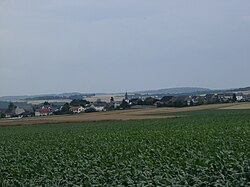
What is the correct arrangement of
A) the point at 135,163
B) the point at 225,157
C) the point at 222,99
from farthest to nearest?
the point at 222,99
the point at 135,163
the point at 225,157

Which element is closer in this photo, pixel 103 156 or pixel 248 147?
pixel 248 147

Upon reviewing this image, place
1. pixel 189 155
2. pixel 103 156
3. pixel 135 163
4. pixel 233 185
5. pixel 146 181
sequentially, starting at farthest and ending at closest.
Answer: pixel 103 156, pixel 189 155, pixel 135 163, pixel 146 181, pixel 233 185

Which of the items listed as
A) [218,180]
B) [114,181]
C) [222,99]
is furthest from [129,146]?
[222,99]

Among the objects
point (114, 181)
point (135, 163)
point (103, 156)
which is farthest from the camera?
point (103, 156)

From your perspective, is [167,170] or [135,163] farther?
[135,163]

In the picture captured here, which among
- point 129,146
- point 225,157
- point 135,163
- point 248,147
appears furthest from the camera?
point 129,146

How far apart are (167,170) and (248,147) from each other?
5.44 m

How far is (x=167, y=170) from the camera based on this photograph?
11867 mm

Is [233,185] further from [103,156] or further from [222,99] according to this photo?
[222,99]

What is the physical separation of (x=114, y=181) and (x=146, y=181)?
1.32 m

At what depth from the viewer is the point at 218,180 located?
9188 mm

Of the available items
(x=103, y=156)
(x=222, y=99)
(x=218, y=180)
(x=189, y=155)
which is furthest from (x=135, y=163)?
(x=222, y=99)

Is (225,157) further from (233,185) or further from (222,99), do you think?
(222,99)

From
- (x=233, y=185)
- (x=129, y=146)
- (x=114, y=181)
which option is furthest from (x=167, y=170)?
(x=129, y=146)
